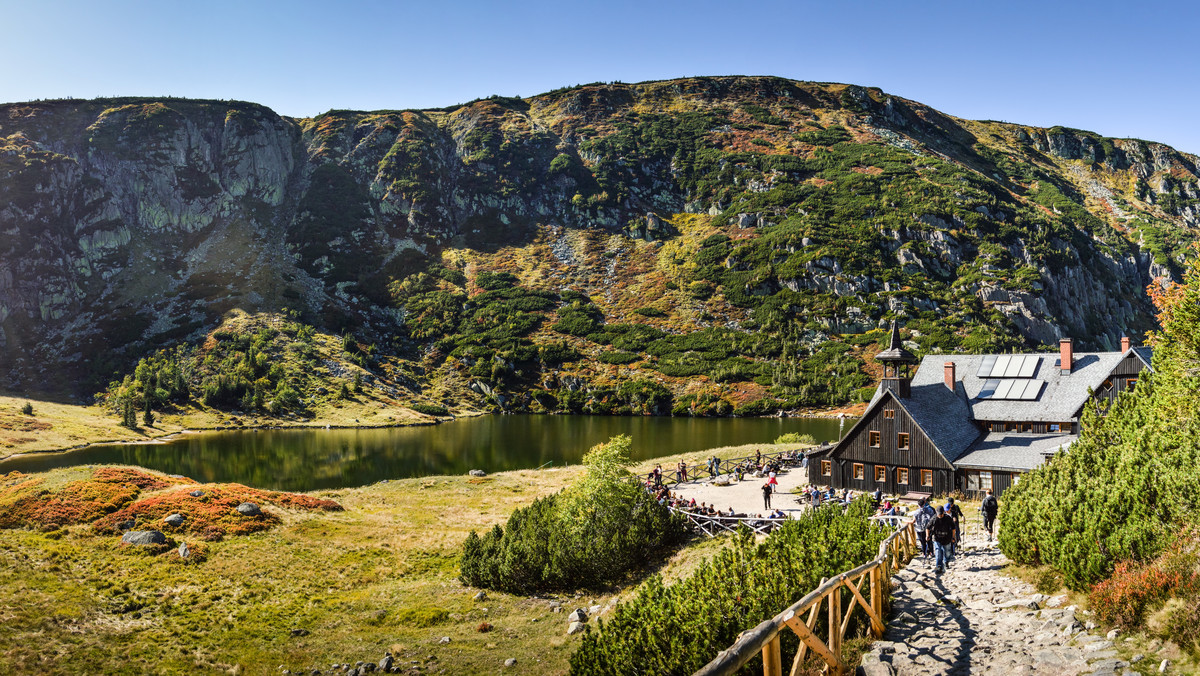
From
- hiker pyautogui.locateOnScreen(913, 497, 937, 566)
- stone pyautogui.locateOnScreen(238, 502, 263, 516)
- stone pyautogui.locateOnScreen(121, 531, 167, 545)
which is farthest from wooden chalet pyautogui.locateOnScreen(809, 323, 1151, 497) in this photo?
stone pyautogui.locateOnScreen(121, 531, 167, 545)

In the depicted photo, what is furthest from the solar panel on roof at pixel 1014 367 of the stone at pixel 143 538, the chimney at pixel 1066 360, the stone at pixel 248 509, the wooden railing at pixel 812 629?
the stone at pixel 143 538

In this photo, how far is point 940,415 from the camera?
145ft

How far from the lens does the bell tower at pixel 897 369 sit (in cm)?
4312

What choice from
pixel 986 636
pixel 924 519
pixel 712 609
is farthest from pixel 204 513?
pixel 986 636

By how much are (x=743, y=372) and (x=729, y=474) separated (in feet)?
332

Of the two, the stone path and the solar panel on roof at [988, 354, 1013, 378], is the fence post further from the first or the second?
the solar panel on roof at [988, 354, 1013, 378]

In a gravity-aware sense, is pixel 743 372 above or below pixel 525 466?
above

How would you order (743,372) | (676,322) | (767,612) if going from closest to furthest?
(767,612) → (743,372) → (676,322)

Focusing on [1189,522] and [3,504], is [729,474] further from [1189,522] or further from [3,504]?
[3,504]

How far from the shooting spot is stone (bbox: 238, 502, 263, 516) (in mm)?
41750

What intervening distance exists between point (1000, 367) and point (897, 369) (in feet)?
36.3

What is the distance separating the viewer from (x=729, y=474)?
53938 mm

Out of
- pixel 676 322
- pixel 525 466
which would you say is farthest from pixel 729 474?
pixel 676 322

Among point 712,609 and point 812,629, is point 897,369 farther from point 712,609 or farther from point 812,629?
point 812,629
